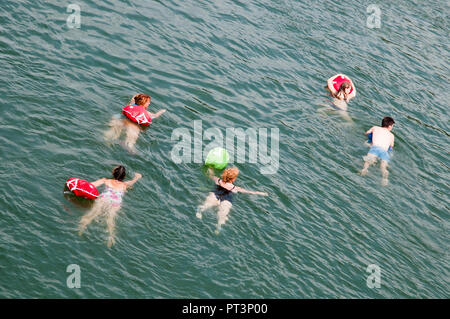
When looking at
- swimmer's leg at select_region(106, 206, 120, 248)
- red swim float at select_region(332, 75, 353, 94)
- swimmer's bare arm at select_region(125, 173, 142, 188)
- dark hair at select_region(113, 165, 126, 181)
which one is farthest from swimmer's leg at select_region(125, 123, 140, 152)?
red swim float at select_region(332, 75, 353, 94)

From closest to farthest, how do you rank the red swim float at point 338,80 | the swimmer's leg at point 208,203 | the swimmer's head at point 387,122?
the swimmer's leg at point 208,203
the swimmer's head at point 387,122
the red swim float at point 338,80

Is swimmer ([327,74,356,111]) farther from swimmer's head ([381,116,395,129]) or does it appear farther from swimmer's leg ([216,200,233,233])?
swimmer's leg ([216,200,233,233])

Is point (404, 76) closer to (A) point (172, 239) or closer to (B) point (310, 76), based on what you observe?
(B) point (310, 76)

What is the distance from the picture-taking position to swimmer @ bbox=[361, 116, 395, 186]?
59.1 feet

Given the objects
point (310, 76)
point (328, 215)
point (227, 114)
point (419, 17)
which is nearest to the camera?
point (328, 215)

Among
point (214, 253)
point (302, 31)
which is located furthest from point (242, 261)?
point (302, 31)

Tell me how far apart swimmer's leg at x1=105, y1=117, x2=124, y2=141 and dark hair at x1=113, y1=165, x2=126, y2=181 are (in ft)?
6.68

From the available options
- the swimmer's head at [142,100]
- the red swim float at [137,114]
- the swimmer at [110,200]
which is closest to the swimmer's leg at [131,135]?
the red swim float at [137,114]

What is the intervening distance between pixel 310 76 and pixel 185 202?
406 inches

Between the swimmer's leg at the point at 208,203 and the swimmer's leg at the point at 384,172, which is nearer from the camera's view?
the swimmer's leg at the point at 208,203

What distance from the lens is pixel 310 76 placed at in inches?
877

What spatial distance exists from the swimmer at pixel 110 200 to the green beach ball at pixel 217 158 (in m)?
2.24

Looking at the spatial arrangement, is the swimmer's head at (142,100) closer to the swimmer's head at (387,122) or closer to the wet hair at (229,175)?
the wet hair at (229,175)

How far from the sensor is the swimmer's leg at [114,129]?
50.5 ft
